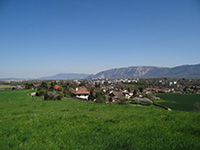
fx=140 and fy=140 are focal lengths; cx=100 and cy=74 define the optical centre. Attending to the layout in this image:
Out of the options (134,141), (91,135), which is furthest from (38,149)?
(134,141)

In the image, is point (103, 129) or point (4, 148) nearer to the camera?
point (4, 148)

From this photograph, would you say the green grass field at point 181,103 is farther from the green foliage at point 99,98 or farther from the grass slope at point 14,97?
the grass slope at point 14,97

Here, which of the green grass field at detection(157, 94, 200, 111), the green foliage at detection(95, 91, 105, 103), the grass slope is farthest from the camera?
the green grass field at detection(157, 94, 200, 111)

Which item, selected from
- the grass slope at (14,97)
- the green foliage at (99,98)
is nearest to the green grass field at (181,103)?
the green foliage at (99,98)

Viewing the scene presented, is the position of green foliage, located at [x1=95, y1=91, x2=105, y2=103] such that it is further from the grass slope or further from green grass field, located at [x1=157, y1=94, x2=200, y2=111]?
green grass field, located at [x1=157, y1=94, x2=200, y2=111]

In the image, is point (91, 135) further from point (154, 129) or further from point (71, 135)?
point (154, 129)

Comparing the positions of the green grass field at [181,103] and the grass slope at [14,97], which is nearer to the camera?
the grass slope at [14,97]

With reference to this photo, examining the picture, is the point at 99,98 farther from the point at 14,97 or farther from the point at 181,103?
the point at 181,103

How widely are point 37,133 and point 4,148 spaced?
1889 millimetres

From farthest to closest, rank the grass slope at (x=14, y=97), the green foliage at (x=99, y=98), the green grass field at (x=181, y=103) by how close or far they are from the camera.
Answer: the green grass field at (x=181, y=103) < the green foliage at (x=99, y=98) < the grass slope at (x=14, y=97)

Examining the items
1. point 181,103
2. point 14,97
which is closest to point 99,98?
point 14,97

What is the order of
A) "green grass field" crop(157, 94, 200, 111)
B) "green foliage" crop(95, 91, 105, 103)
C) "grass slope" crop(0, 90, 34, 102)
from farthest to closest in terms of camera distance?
1. "green grass field" crop(157, 94, 200, 111)
2. "green foliage" crop(95, 91, 105, 103)
3. "grass slope" crop(0, 90, 34, 102)

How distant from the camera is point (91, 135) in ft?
25.4

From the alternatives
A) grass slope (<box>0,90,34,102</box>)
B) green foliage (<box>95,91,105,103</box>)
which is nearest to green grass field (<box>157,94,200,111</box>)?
green foliage (<box>95,91,105,103</box>)
